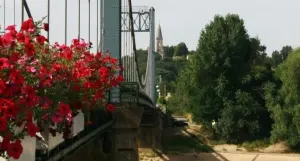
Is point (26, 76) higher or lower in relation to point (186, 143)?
higher

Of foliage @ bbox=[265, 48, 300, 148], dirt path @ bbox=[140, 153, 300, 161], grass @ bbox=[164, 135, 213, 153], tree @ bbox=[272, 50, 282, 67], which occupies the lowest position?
dirt path @ bbox=[140, 153, 300, 161]

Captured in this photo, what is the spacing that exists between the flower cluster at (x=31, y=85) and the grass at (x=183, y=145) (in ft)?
117

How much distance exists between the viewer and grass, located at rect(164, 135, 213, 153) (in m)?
41.6

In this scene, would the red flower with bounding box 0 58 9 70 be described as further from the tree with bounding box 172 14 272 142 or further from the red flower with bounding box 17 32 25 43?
the tree with bounding box 172 14 272 142

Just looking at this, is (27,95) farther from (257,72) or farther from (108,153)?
(257,72)

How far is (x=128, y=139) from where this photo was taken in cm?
1334

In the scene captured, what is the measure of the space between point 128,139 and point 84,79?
7.39m

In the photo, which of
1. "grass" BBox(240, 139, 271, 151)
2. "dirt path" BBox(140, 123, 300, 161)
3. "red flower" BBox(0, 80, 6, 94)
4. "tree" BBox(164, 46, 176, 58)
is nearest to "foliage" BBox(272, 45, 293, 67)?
"grass" BBox(240, 139, 271, 151)

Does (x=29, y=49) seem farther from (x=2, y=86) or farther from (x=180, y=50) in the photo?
(x=180, y=50)

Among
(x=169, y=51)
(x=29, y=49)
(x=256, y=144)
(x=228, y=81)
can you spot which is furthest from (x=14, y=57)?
(x=169, y=51)

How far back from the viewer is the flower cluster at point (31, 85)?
3246 mm

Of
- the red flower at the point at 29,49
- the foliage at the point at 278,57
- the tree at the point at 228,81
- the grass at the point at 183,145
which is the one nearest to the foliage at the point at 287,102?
the tree at the point at 228,81

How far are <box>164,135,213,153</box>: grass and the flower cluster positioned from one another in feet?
117

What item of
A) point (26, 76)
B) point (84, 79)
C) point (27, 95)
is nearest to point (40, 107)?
point (26, 76)
